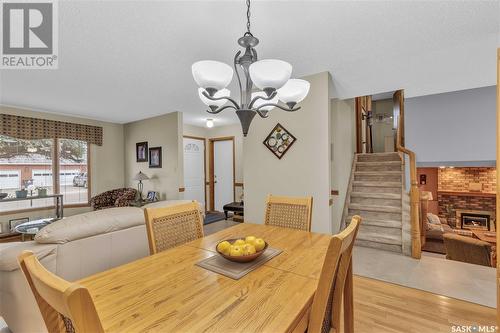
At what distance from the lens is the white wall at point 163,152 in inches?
181

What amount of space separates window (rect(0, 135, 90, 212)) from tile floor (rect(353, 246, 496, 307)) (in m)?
5.58

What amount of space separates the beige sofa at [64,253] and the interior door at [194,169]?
3796 millimetres

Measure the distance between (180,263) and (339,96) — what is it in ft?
11.1

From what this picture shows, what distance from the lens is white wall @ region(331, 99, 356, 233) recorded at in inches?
144

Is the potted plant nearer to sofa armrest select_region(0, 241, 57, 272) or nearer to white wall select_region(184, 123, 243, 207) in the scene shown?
white wall select_region(184, 123, 243, 207)

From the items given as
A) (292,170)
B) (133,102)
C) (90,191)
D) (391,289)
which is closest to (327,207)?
(292,170)

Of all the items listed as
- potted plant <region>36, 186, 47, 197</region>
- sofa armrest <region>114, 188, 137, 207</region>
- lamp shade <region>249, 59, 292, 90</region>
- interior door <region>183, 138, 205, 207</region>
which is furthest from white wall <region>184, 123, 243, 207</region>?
lamp shade <region>249, 59, 292, 90</region>

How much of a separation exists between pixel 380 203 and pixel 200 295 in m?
3.85

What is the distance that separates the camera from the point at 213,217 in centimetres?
562

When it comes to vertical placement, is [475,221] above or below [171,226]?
below

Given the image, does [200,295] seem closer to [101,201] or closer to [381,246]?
[381,246]

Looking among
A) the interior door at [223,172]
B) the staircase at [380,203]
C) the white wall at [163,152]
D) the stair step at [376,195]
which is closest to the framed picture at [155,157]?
the white wall at [163,152]

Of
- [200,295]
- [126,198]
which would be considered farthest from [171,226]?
[126,198]

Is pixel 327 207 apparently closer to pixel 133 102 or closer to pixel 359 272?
pixel 359 272
